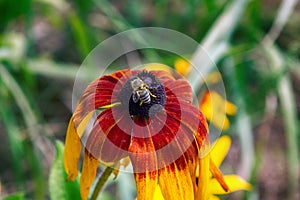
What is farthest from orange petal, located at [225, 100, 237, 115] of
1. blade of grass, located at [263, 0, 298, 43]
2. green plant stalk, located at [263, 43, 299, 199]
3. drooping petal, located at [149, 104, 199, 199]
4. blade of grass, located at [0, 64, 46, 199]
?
drooping petal, located at [149, 104, 199, 199]

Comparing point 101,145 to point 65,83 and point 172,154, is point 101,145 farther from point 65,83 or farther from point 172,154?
Result: point 65,83

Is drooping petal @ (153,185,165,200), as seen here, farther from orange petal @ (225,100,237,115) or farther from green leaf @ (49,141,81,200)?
orange petal @ (225,100,237,115)

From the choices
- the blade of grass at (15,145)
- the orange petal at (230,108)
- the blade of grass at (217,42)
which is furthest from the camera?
the orange petal at (230,108)

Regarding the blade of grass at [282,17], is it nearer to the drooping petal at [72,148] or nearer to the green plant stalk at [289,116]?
the green plant stalk at [289,116]

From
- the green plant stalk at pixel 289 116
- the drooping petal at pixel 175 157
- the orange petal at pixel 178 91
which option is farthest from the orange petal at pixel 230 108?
the drooping petal at pixel 175 157

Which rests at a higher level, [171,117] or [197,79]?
[197,79]

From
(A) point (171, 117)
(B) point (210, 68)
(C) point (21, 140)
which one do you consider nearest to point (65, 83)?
(C) point (21, 140)
